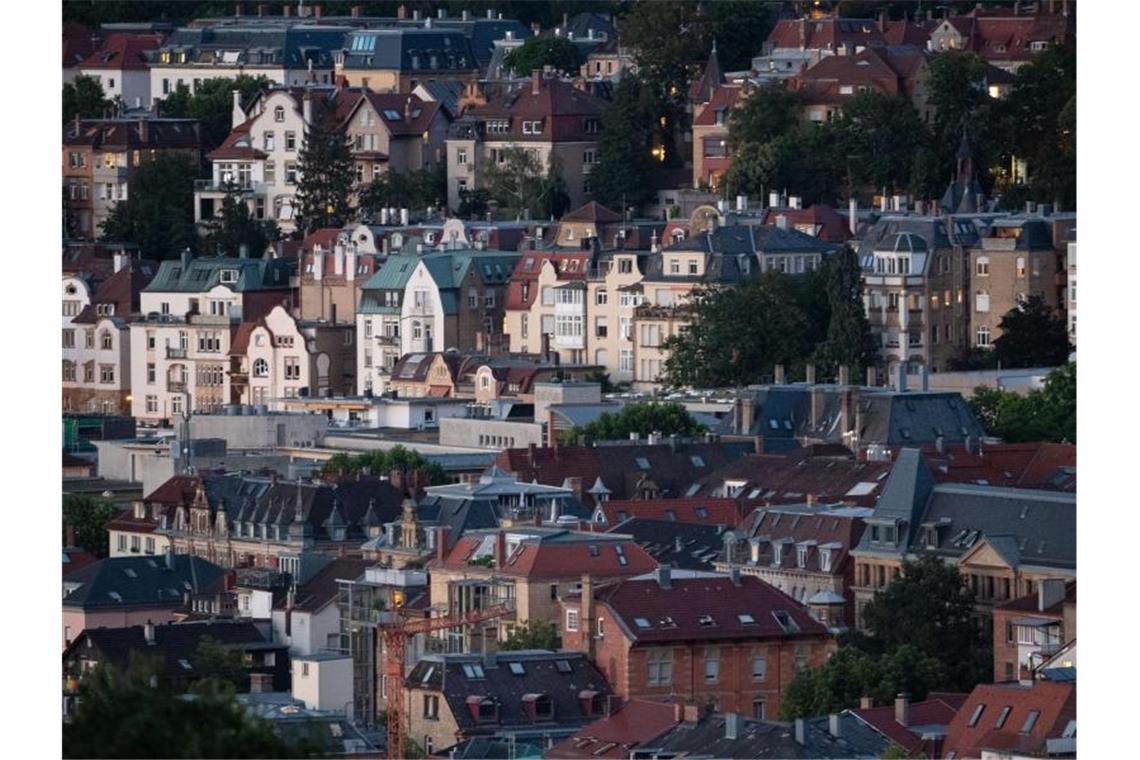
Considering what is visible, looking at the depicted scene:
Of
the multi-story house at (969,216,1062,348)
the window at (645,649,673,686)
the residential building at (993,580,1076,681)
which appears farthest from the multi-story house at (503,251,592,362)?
the window at (645,649,673,686)

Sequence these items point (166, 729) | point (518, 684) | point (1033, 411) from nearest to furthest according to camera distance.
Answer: point (166, 729) < point (518, 684) < point (1033, 411)

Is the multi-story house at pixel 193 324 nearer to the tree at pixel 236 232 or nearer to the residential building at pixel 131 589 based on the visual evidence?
the tree at pixel 236 232

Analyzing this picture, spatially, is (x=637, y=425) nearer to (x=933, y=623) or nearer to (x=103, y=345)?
(x=933, y=623)

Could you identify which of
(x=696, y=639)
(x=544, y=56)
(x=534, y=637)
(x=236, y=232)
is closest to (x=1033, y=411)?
(x=534, y=637)

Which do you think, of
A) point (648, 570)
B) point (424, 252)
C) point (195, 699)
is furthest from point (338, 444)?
point (195, 699)

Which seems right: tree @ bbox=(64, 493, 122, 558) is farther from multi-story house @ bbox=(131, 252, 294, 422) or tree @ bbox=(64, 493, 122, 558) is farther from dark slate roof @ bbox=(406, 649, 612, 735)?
dark slate roof @ bbox=(406, 649, 612, 735)

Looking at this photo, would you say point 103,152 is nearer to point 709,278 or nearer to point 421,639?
point 709,278
